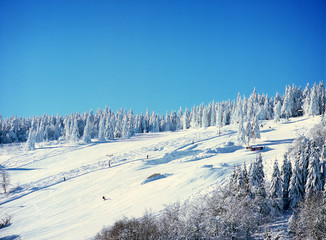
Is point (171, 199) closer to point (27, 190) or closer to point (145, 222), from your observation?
point (145, 222)

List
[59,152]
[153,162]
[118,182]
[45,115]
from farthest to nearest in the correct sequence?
[45,115]
[59,152]
[153,162]
[118,182]

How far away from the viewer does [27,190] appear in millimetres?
49750

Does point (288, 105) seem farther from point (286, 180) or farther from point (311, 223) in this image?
point (311, 223)

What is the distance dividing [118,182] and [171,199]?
1512 centimetres

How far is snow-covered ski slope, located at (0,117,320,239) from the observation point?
105 ft

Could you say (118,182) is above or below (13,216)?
above

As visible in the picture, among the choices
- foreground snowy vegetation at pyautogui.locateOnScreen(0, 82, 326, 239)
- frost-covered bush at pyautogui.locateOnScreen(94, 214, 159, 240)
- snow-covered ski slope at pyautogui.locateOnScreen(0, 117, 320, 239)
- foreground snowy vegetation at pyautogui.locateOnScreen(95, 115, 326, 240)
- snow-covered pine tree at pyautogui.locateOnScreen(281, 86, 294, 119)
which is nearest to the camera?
frost-covered bush at pyautogui.locateOnScreen(94, 214, 159, 240)

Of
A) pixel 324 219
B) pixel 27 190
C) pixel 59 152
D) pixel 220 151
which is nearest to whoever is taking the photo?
pixel 324 219

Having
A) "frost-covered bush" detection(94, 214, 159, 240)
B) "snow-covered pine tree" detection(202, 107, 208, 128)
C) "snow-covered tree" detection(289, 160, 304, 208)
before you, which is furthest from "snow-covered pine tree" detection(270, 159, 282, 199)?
"snow-covered pine tree" detection(202, 107, 208, 128)

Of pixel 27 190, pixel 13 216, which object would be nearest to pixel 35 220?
pixel 13 216

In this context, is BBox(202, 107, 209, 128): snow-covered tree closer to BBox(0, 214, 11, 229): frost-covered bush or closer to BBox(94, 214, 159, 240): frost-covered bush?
BBox(0, 214, 11, 229): frost-covered bush

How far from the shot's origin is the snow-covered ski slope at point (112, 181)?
1264 inches

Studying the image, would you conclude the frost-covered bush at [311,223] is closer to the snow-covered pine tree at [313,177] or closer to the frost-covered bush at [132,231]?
the snow-covered pine tree at [313,177]

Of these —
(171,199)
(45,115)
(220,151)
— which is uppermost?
(45,115)
